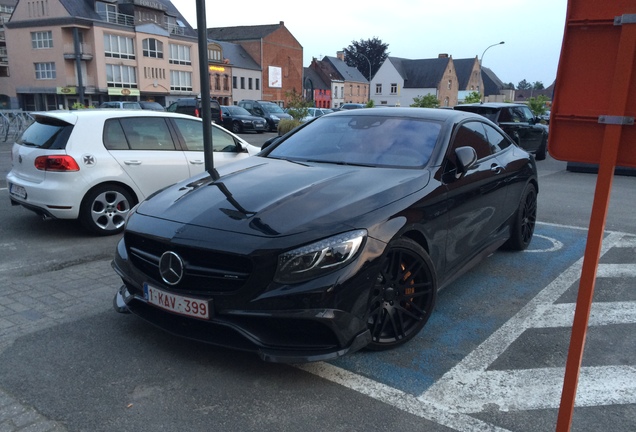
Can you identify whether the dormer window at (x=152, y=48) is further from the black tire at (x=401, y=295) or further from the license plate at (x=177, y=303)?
the black tire at (x=401, y=295)

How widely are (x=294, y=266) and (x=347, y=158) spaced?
1.61m

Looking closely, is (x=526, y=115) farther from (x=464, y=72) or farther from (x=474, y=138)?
(x=464, y=72)

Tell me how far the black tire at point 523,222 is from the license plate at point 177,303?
145 inches

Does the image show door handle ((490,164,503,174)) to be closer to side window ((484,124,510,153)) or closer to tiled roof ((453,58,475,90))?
side window ((484,124,510,153))

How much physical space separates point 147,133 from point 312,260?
15.2 feet

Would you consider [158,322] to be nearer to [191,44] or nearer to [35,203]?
[35,203]

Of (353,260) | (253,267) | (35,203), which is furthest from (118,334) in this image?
(35,203)

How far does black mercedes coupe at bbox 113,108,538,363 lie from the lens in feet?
9.68

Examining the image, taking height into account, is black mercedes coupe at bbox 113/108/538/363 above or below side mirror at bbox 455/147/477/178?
below

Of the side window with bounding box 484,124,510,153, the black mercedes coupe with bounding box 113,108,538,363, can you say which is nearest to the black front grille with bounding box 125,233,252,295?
the black mercedes coupe with bounding box 113,108,538,363

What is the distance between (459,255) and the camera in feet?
13.9

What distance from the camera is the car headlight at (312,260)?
2.94 m

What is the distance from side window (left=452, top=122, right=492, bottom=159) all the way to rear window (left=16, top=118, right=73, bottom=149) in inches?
173

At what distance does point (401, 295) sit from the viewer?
348cm
